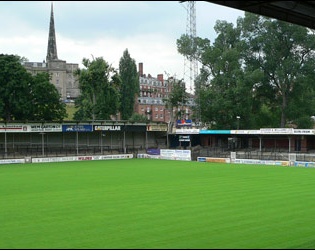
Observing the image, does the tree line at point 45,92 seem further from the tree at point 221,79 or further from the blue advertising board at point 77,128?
the tree at point 221,79

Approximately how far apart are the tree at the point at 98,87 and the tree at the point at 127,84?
13031 mm

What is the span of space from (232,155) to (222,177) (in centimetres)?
2011

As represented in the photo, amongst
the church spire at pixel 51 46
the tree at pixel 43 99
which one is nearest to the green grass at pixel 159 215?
the tree at pixel 43 99

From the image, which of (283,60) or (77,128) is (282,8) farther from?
(283,60)

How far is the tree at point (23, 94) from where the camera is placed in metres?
64.4

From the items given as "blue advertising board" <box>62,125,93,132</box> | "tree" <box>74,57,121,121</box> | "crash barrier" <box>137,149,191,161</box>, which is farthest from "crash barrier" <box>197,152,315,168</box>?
"tree" <box>74,57,121,121</box>

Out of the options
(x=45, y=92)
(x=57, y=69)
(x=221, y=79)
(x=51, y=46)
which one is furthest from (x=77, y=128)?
(x=51, y=46)

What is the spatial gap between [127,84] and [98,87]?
59.4 feet

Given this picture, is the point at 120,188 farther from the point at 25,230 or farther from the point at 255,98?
the point at 255,98

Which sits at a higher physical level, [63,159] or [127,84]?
[127,84]

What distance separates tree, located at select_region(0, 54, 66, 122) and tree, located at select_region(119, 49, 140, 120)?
2058cm

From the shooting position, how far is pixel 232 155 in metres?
54.2

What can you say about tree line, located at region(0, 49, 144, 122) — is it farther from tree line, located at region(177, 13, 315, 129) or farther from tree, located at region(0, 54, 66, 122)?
tree line, located at region(177, 13, 315, 129)

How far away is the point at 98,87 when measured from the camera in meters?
73.9
